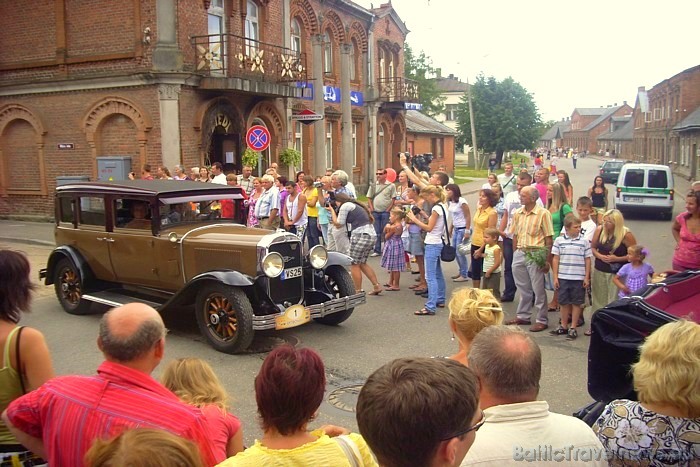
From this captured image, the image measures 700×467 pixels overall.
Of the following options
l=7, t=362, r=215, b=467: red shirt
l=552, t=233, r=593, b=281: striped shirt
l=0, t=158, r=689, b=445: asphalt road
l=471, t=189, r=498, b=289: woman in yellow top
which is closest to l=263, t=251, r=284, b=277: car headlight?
l=0, t=158, r=689, b=445: asphalt road

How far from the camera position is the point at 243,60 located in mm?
19328

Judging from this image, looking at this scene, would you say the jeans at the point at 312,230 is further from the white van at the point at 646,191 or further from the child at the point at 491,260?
the white van at the point at 646,191

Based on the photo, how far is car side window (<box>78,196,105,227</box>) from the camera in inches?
356

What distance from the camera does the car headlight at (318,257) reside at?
27.7ft

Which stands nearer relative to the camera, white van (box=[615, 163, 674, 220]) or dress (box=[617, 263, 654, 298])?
dress (box=[617, 263, 654, 298])

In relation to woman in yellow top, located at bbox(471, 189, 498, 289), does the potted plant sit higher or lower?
higher

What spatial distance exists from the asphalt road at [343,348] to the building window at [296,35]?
1691 centimetres

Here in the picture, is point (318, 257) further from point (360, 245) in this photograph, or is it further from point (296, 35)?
point (296, 35)

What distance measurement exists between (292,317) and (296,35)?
64.9 ft

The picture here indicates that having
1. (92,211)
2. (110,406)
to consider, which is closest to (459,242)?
(92,211)

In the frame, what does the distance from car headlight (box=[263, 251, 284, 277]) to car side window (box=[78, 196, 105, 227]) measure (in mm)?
2830

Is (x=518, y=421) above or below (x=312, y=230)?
above

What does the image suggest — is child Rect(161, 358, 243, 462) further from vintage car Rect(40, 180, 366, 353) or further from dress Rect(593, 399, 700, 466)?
vintage car Rect(40, 180, 366, 353)

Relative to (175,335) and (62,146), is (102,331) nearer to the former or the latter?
(175,335)
